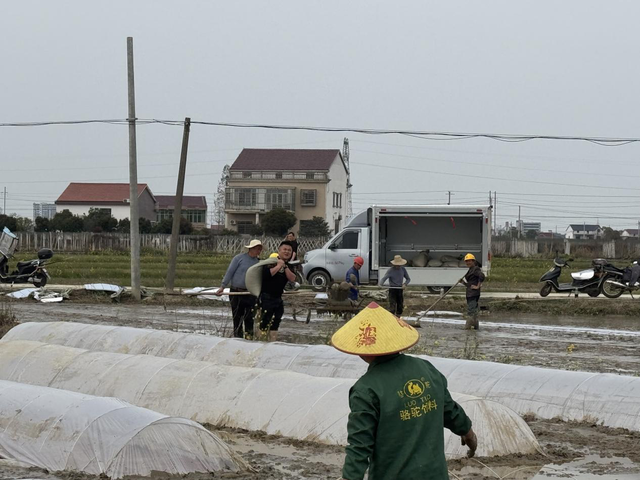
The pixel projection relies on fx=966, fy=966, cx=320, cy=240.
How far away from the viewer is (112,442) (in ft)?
22.5

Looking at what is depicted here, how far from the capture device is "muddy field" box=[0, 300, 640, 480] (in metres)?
7.23

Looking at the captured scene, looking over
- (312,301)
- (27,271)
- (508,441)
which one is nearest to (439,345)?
(312,301)

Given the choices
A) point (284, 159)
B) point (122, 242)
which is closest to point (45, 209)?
point (284, 159)

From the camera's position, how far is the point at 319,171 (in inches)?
2985

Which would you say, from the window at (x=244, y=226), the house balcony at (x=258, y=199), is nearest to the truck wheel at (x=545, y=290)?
the house balcony at (x=258, y=199)

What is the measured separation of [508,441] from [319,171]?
2700 inches

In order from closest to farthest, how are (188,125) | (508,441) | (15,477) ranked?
(15,477)
(508,441)
(188,125)

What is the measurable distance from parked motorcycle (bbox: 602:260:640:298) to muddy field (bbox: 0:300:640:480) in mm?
2779

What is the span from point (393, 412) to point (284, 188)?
70.5 metres

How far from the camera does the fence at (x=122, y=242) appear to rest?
181ft

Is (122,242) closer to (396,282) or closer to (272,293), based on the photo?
(396,282)

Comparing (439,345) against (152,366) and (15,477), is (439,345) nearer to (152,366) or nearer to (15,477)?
(152,366)

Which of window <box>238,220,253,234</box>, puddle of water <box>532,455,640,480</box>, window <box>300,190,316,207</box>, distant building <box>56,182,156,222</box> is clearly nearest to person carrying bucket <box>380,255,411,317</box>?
puddle of water <box>532,455,640,480</box>

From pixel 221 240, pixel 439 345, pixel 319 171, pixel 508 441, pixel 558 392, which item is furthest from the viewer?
pixel 319 171
